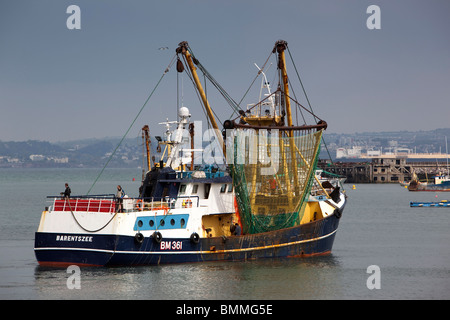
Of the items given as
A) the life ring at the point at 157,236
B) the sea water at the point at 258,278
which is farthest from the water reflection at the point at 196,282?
the life ring at the point at 157,236

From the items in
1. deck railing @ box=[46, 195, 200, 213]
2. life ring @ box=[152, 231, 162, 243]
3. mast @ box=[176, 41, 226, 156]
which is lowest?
life ring @ box=[152, 231, 162, 243]

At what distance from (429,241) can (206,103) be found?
2094 centimetres

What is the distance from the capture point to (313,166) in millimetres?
38625

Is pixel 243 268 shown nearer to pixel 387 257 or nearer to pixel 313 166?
pixel 313 166

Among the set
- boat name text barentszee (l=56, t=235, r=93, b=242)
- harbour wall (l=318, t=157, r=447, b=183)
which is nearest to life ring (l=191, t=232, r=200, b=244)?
boat name text barentszee (l=56, t=235, r=93, b=242)

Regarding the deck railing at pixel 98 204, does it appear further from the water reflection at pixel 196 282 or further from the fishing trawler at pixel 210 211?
the water reflection at pixel 196 282

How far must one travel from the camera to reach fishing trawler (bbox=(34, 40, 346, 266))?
3275cm

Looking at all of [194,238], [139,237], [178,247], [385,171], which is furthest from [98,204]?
[385,171]

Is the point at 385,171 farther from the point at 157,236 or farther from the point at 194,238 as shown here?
the point at 157,236

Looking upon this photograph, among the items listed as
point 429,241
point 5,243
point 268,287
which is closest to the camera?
point 268,287

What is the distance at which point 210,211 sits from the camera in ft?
121

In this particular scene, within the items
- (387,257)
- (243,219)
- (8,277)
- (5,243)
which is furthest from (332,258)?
(5,243)

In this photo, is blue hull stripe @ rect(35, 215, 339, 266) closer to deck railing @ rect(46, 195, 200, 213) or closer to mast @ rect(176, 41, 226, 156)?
deck railing @ rect(46, 195, 200, 213)
